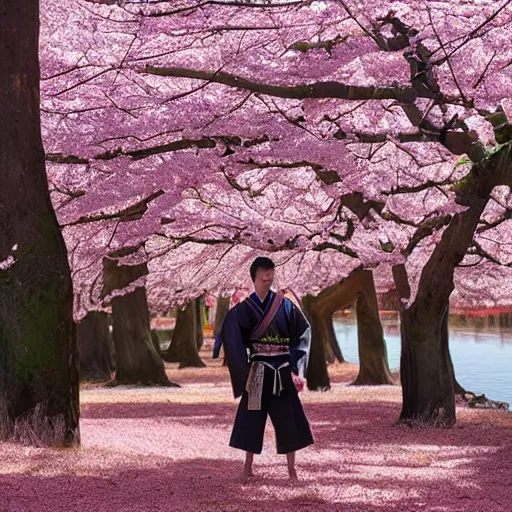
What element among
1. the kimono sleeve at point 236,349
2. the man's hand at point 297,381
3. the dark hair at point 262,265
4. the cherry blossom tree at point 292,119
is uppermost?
the cherry blossom tree at point 292,119

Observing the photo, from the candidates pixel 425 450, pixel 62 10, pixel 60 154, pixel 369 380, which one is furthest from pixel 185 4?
pixel 369 380

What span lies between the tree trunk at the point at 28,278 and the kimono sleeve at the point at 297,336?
8.36 feet

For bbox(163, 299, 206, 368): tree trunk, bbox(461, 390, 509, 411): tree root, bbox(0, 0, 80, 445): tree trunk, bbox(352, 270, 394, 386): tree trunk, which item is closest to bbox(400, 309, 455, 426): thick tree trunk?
bbox(461, 390, 509, 411): tree root

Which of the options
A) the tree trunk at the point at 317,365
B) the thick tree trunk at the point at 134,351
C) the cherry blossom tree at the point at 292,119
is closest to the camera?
the cherry blossom tree at the point at 292,119

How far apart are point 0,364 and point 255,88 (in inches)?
143

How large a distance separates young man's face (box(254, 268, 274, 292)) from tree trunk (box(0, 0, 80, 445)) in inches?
95.9

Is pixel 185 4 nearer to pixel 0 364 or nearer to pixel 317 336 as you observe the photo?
pixel 0 364

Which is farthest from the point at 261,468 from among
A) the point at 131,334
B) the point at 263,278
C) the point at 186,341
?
the point at 186,341

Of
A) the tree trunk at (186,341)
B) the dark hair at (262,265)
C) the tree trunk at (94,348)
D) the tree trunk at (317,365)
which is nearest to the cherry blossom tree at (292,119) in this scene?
the dark hair at (262,265)

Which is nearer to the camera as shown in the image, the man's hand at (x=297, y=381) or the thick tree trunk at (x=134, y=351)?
the man's hand at (x=297, y=381)

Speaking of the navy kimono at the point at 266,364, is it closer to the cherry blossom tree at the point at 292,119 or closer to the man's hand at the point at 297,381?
the man's hand at the point at 297,381

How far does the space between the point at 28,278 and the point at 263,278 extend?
2620 millimetres

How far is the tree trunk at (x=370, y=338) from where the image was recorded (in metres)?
22.9

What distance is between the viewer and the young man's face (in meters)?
8.09
